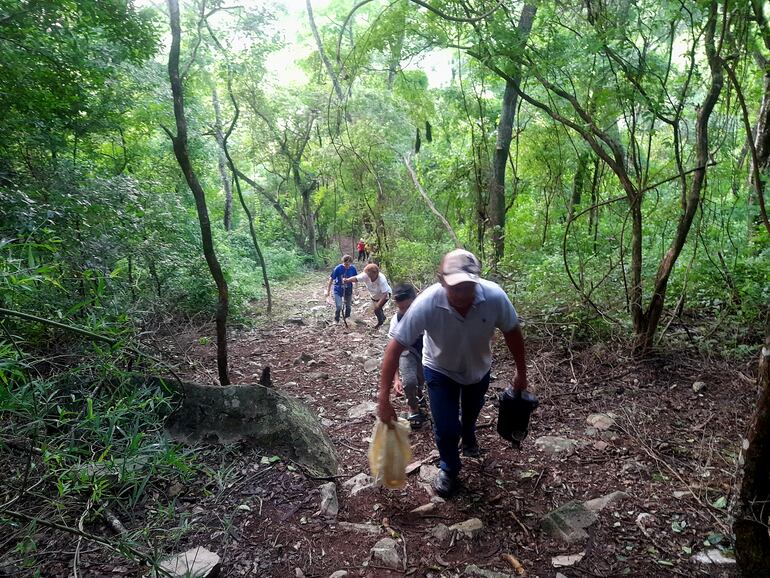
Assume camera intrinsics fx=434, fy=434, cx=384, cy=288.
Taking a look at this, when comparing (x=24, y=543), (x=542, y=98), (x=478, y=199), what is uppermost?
(x=542, y=98)

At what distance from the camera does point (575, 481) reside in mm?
3299

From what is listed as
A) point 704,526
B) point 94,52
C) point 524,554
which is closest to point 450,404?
point 524,554

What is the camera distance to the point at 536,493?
3203mm

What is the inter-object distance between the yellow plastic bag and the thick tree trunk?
1820 mm

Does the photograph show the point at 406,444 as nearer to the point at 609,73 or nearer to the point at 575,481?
the point at 575,481

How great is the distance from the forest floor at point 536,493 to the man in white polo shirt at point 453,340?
482mm

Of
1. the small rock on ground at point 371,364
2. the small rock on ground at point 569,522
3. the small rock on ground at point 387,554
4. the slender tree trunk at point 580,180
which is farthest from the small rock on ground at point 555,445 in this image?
the slender tree trunk at point 580,180

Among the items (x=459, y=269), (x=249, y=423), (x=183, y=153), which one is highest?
(x=183, y=153)

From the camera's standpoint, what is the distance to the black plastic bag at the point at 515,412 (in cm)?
319

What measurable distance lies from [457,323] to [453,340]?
0.42 ft

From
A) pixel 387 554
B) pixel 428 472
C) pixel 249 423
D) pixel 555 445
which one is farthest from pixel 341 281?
pixel 387 554

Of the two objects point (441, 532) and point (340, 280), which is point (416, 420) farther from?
point (340, 280)

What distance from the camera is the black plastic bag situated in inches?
126

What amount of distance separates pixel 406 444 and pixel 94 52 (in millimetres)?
6401
